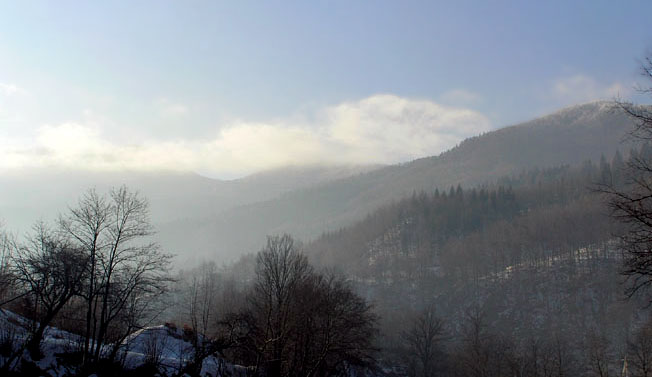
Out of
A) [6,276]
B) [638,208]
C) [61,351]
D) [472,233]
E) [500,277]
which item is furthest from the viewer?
[472,233]

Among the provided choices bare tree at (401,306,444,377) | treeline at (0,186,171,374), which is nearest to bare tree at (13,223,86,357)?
treeline at (0,186,171,374)

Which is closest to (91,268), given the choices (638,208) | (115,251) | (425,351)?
(115,251)

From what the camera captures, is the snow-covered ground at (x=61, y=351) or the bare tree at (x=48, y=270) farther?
the snow-covered ground at (x=61, y=351)

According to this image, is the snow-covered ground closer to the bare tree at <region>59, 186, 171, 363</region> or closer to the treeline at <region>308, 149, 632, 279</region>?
the bare tree at <region>59, 186, 171, 363</region>

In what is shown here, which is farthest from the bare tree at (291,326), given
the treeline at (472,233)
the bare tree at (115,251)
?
the treeline at (472,233)

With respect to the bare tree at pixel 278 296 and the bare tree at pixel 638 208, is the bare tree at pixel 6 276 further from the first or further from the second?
the bare tree at pixel 638 208

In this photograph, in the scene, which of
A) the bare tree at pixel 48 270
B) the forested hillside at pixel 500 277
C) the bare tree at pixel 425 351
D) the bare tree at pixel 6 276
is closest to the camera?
the bare tree at pixel 48 270

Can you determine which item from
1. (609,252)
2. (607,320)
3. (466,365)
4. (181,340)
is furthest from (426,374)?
(609,252)

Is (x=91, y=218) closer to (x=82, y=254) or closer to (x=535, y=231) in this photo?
(x=82, y=254)

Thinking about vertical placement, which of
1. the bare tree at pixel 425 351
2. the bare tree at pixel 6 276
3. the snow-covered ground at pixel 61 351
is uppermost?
the bare tree at pixel 6 276

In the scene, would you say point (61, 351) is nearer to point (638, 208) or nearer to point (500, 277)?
point (638, 208)

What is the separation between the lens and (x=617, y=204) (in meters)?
8.95

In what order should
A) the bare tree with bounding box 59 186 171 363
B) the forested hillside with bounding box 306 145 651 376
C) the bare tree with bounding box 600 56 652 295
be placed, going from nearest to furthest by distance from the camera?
the bare tree with bounding box 600 56 652 295 < the bare tree with bounding box 59 186 171 363 < the forested hillside with bounding box 306 145 651 376

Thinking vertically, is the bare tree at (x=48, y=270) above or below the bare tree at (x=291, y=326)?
above
